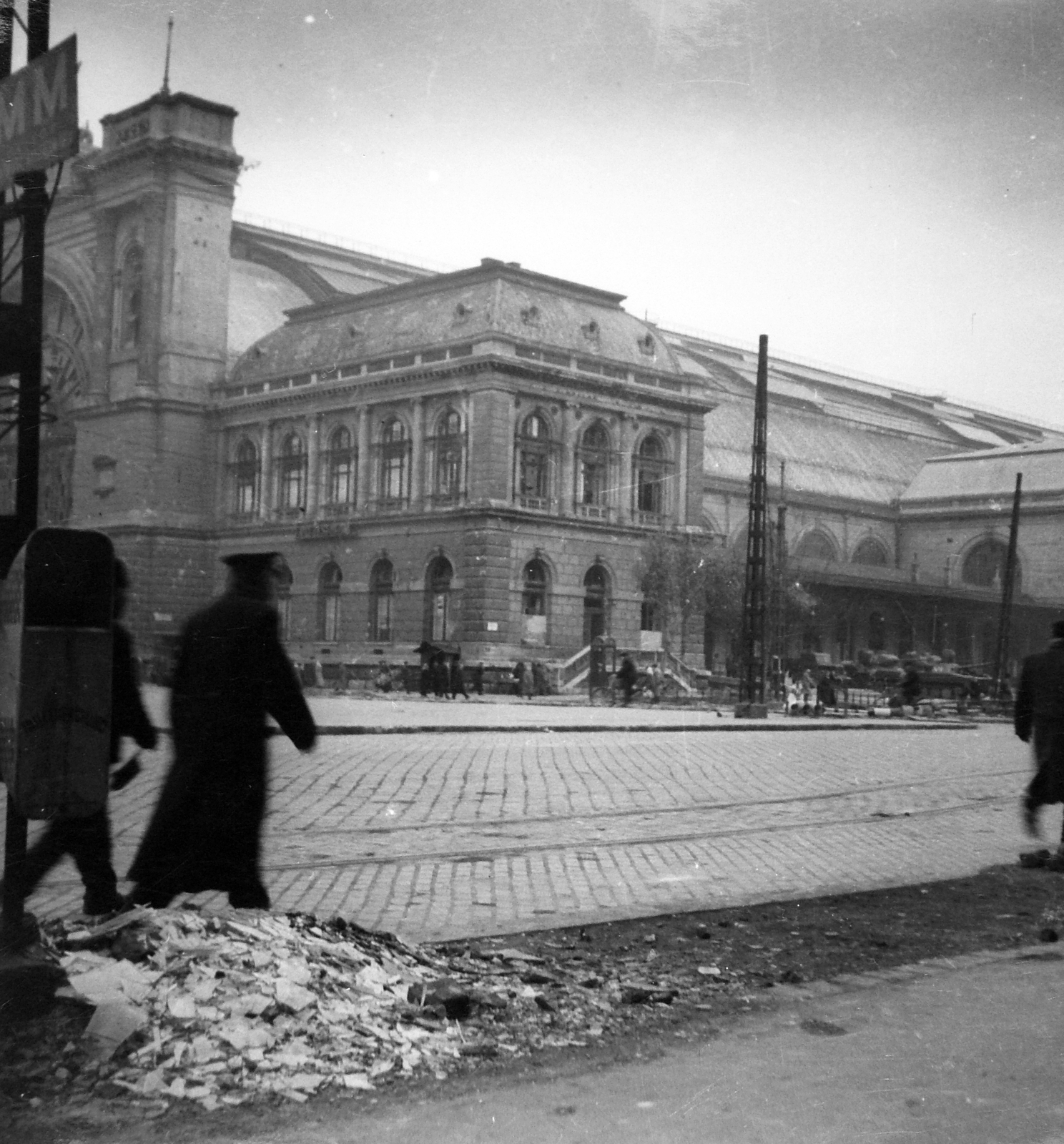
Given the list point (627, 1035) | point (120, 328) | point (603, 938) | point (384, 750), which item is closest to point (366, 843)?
point (603, 938)

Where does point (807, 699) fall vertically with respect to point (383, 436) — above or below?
below

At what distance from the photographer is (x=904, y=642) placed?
69.3m

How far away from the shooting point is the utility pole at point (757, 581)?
107ft

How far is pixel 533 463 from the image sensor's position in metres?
50.0

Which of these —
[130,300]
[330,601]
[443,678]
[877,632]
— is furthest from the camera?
[877,632]

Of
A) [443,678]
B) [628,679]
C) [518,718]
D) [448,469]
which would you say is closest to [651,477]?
[448,469]

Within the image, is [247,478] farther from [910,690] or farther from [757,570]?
[910,690]

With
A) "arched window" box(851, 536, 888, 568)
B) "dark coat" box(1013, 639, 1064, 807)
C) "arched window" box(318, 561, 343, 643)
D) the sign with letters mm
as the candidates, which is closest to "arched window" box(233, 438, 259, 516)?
"arched window" box(318, 561, 343, 643)

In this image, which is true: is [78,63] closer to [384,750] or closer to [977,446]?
[384,750]

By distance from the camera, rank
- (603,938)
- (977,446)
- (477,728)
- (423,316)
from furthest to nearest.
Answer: (977,446) < (423,316) < (477,728) < (603,938)

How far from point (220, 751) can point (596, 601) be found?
4607 cm

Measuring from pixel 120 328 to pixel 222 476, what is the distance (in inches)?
278

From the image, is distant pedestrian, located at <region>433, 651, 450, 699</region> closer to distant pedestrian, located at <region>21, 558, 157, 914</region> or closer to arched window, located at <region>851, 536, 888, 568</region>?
distant pedestrian, located at <region>21, 558, 157, 914</region>

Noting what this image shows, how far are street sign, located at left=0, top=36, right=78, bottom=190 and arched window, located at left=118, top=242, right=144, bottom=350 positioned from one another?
39535 mm
